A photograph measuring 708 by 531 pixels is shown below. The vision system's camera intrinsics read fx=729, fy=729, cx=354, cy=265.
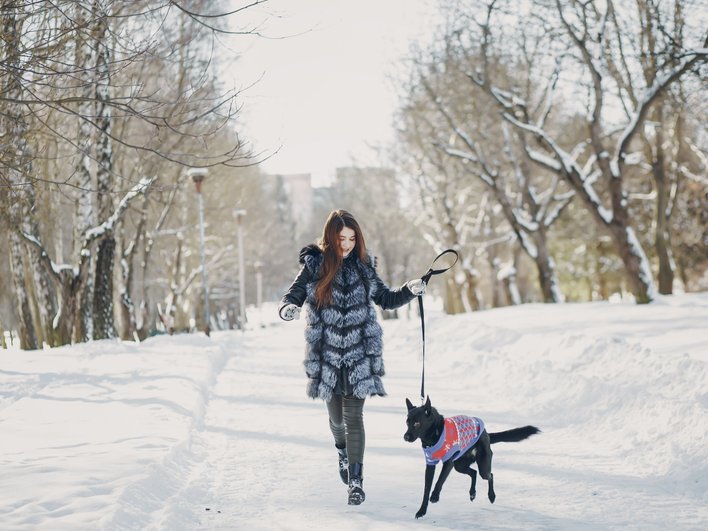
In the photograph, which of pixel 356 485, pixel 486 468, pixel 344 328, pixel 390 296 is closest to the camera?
pixel 486 468

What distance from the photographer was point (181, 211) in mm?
38812

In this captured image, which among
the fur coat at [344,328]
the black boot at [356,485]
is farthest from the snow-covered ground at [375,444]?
the fur coat at [344,328]

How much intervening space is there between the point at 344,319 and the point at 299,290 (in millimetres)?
430

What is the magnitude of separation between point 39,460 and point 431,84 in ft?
83.5

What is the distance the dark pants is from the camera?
18.5 ft

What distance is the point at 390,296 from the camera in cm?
582

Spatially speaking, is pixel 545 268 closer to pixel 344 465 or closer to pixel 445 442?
pixel 344 465

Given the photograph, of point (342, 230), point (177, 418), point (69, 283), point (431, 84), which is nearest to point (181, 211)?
point (431, 84)

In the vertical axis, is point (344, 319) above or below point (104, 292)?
below

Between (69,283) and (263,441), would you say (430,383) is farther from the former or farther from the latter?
(69,283)

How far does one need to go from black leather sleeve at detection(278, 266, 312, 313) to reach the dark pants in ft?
2.71

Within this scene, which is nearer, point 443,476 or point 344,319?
point 443,476

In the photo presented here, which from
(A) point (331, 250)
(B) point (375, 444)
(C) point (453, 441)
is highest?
(A) point (331, 250)

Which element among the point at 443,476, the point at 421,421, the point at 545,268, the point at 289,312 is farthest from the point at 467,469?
the point at 545,268
